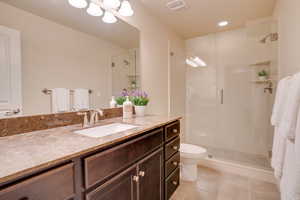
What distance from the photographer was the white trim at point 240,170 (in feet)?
6.05

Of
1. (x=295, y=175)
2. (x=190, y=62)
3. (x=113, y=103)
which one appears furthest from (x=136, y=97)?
(x=190, y=62)

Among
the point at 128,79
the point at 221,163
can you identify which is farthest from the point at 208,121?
the point at 128,79

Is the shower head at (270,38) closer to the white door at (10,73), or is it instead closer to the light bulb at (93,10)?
the light bulb at (93,10)

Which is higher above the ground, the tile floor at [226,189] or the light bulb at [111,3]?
the light bulb at [111,3]

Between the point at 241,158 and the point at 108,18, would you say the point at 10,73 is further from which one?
the point at 241,158

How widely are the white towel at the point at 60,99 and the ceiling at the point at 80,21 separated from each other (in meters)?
0.52

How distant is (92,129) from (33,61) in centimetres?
61

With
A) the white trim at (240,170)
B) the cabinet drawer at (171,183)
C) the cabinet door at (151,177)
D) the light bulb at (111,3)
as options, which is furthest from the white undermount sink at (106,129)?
the white trim at (240,170)

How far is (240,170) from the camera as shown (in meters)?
2.01

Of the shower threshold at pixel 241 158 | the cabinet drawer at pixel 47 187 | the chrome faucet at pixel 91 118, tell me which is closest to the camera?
the cabinet drawer at pixel 47 187

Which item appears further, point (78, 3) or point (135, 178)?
point (78, 3)

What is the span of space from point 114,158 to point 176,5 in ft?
6.33

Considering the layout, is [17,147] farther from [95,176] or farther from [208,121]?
[208,121]

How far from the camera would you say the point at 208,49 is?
2789mm
